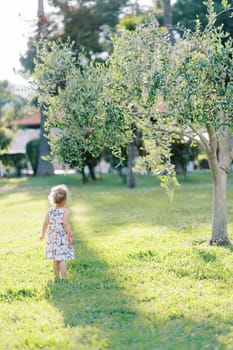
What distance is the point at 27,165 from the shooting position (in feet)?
103

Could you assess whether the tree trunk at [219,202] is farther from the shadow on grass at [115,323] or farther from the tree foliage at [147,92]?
the shadow on grass at [115,323]

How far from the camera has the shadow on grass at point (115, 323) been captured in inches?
179

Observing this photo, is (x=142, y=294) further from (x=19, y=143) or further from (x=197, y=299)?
(x=19, y=143)

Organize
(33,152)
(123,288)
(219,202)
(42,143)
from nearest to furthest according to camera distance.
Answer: (123,288)
(219,202)
(42,143)
(33,152)

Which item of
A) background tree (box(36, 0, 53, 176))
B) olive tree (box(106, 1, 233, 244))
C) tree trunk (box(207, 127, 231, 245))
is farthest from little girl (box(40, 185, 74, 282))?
background tree (box(36, 0, 53, 176))

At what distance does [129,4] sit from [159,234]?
2299cm

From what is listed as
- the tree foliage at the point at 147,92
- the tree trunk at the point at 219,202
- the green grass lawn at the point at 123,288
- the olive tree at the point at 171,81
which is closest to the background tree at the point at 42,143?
the green grass lawn at the point at 123,288

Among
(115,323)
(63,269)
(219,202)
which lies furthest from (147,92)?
(115,323)

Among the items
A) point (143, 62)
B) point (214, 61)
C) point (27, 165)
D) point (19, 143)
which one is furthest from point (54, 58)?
point (19, 143)

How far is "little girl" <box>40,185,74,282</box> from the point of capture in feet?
22.3

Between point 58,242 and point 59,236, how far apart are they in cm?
7

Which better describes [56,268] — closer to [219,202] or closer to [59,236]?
[59,236]

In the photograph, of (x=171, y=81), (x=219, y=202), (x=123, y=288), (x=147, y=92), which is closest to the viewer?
(x=123, y=288)

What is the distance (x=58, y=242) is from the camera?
22.4ft
